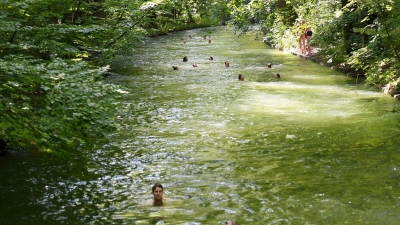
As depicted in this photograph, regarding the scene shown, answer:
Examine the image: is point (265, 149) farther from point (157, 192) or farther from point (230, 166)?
point (157, 192)

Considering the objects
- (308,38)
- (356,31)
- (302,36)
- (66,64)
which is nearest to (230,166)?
(66,64)

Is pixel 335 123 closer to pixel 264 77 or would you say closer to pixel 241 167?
pixel 241 167

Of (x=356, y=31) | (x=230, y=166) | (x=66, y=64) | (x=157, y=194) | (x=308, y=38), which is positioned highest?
(x=356, y=31)

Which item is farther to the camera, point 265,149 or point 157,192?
point 265,149

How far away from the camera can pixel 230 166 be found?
1186 centimetres

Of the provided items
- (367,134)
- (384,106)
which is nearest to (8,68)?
(367,134)

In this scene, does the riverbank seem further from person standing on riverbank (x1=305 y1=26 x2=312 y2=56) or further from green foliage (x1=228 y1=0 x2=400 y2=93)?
person standing on riverbank (x1=305 y1=26 x2=312 y2=56)

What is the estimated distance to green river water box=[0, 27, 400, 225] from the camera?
927cm

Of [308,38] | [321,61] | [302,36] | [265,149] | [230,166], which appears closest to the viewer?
[230,166]

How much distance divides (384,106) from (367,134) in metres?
3.89

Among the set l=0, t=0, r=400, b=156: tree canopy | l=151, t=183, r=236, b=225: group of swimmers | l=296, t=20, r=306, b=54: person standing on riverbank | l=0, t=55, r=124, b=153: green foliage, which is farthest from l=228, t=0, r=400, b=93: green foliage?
l=0, t=55, r=124, b=153: green foliage

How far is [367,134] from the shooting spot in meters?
14.3

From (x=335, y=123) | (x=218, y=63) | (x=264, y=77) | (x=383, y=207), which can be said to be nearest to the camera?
(x=383, y=207)

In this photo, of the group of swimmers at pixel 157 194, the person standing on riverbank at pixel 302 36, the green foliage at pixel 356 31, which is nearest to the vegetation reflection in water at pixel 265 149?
the group of swimmers at pixel 157 194
